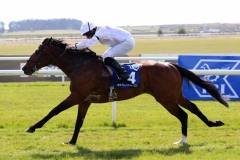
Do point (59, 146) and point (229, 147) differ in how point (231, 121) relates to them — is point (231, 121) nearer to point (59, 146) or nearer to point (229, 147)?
point (229, 147)

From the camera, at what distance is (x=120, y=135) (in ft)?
27.2

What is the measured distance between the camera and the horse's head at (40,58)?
771 cm

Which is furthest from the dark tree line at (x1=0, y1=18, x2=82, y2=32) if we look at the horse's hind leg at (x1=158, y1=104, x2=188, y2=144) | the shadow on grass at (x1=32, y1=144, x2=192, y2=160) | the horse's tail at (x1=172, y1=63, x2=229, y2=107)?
the shadow on grass at (x1=32, y1=144, x2=192, y2=160)

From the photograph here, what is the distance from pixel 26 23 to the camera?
128000mm

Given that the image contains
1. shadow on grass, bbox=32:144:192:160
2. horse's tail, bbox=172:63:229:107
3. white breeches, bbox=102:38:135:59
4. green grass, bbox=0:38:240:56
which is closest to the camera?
shadow on grass, bbox=32:144:192:160

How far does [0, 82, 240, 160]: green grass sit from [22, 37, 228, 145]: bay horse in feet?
1.17

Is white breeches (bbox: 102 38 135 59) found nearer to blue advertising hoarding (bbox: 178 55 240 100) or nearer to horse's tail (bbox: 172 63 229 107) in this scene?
horse's tail (bbox: 172 63 229 107)

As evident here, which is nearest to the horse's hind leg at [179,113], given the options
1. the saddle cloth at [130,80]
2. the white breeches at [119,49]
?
the saddle cloth at [130,80]

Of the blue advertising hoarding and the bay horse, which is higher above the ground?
the bay horse

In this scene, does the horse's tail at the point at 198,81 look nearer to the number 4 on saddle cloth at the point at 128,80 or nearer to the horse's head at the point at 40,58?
the number 4 on saddle cloth at the point at 128,80

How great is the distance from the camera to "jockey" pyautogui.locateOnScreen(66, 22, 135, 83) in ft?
24.4

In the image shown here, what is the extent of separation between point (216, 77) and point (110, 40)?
5911mm

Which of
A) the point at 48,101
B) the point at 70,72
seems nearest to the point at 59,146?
the point at 70,72

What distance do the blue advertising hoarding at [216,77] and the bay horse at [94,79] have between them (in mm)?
5198
